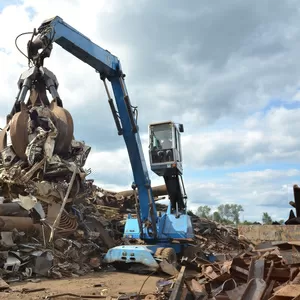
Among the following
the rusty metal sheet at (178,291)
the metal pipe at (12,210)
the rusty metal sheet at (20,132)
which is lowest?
the rusty metal sheet at (178,291)

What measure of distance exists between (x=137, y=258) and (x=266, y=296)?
4753 mm

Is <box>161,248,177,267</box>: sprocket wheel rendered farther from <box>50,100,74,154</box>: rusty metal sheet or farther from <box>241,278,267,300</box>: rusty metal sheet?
<box>50,100,74,154</box>: rusty metal sheet

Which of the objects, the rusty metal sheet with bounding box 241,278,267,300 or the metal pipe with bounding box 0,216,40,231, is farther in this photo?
the metal pipe with bounding box 0,216,40,231

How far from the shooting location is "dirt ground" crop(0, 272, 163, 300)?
6.53 metres

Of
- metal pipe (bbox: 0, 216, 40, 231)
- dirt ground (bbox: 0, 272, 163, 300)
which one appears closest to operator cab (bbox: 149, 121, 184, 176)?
dirt ground (bbox: 0, 272, 163, 300)

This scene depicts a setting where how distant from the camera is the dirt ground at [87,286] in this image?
6527 mm

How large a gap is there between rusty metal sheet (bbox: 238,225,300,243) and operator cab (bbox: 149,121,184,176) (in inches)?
158

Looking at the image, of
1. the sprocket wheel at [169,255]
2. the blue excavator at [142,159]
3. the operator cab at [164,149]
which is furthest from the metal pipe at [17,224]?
the operator cab at [164,149]

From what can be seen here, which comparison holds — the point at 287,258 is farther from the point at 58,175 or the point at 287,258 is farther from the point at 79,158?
the point at 79,158

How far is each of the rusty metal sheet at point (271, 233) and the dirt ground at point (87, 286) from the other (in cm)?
199

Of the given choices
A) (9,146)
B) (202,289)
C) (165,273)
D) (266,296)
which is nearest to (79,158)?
(9,146)

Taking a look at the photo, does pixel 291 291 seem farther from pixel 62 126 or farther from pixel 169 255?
pixel 62 126

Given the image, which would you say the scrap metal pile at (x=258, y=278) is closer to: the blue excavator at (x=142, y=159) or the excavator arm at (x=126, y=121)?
the blue excavator at (x=142, y=159)

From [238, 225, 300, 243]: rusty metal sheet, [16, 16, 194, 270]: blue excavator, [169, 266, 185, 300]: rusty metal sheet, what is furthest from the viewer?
[16, 16, 194, 270]: blue excavator
